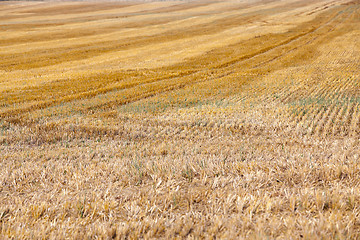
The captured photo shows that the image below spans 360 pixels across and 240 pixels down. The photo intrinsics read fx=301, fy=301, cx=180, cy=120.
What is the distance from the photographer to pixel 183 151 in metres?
8.62

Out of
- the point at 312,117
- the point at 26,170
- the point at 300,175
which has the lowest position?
the point at 312,117

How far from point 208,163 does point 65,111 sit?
1003 centimetres

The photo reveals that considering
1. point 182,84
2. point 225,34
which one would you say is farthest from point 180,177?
point 225,34

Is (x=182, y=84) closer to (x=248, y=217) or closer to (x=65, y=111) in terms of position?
(x=65, y=111)

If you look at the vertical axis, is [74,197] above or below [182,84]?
above

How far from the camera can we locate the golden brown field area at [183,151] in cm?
424

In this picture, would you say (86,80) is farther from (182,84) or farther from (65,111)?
(65,111)

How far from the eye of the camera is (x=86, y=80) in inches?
898

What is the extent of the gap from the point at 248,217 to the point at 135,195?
1974mm

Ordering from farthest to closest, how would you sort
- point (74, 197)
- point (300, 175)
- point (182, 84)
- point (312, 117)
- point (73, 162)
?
point (182, 84) < point (312, 117) < point (73, 162) < point (300, 175) < point (74, 197)

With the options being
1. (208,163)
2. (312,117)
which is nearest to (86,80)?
(312,117)

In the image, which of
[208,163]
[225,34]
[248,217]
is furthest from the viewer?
[225,34]

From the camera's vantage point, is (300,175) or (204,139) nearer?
(300,175)

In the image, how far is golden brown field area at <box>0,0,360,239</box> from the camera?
4242 mm
